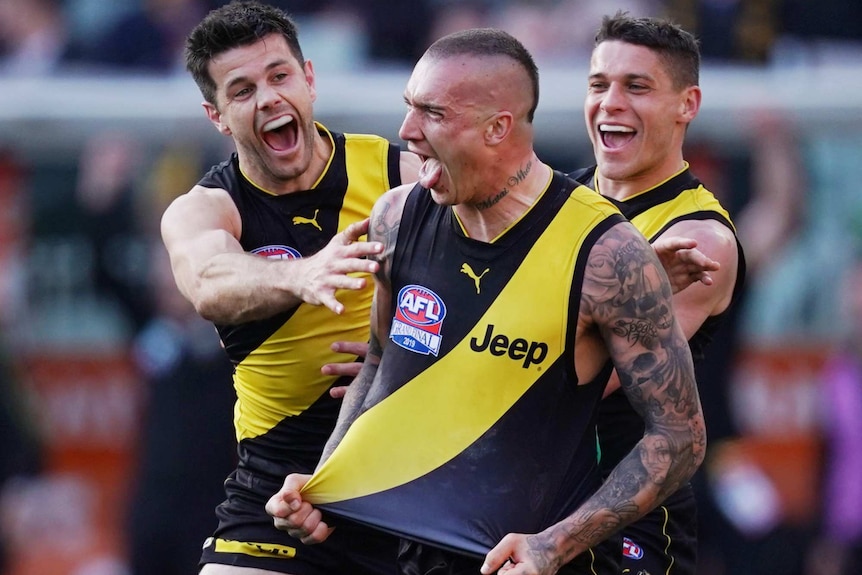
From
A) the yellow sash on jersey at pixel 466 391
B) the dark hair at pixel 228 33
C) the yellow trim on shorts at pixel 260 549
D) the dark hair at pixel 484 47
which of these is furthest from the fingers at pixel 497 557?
the dark hair at pixel 228 33

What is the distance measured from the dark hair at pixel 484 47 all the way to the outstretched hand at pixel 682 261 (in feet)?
2.11

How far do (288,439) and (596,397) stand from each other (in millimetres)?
1686

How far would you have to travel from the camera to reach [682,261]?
5121 millimetres

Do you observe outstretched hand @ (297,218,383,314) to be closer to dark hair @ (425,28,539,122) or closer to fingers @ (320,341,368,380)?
dark hair @ (425,28,539,122)

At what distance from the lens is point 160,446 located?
32.5 ft

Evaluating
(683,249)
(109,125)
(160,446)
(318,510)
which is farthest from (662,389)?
(109,125)

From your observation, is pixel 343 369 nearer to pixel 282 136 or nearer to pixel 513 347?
pixel 282 136

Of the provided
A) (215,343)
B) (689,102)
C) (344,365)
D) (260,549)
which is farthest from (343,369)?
(215,343)

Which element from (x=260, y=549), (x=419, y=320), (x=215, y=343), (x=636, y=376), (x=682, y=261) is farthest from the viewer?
(x=215, y=343)

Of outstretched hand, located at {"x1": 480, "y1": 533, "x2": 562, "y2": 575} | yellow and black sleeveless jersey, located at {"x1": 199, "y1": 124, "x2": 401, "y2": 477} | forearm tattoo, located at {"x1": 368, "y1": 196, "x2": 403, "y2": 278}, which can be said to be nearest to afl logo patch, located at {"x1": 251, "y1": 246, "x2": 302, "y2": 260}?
yellow and black sleeveless jersey, located at {"x1": 199, "y1": 124, "x2": 401, "y2": 477}

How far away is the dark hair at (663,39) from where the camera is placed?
19.8ft

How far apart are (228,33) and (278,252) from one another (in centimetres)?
89

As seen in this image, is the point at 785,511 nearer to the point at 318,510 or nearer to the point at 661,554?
the point at 661,554

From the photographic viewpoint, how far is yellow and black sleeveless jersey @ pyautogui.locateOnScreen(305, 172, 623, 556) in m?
4.76
